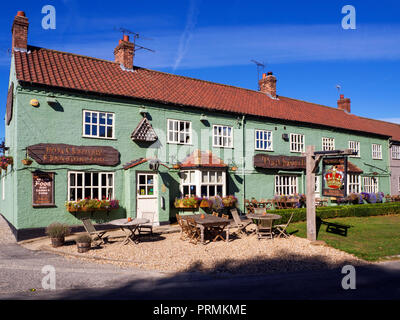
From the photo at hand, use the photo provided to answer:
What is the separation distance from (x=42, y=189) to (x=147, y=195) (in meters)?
4.52

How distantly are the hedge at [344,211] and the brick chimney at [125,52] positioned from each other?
11348mm

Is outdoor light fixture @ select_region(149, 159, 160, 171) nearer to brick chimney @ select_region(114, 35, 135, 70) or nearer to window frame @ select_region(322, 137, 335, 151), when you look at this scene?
brick chimney @ select_region(114, 35, 135, 70)

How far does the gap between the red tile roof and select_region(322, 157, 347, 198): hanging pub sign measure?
8.01 meters

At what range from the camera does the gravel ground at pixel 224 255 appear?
8.68m

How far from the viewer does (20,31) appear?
47.2 ft

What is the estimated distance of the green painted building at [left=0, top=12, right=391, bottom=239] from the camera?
511 inches

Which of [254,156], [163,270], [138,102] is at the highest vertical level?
[138,102]

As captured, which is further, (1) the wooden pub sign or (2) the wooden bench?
(1) the wooden pub sign

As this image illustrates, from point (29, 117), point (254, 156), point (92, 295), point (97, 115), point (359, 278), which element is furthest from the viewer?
point (254, 156)

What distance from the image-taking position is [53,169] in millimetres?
13188

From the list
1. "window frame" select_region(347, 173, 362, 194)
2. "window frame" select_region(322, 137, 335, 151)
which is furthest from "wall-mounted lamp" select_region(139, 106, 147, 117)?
"window frame" select_region(347, 173, 362, 194)

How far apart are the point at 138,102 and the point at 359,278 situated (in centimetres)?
1208
